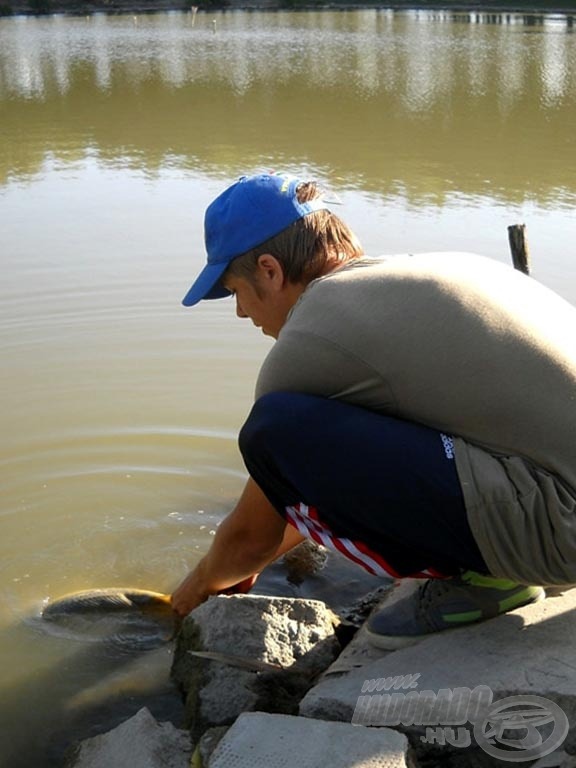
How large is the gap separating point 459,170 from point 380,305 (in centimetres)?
960

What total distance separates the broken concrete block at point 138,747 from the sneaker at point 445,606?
573mm

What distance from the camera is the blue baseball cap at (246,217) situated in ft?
8.84

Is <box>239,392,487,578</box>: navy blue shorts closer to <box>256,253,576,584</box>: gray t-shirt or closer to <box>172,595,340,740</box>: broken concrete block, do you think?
<box>256,253,576,584</box>: gray t-shirt

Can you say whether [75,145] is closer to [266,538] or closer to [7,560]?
[7,560]

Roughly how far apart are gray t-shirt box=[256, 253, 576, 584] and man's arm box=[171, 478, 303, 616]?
0.51 metres

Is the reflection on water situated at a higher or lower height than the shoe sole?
higher

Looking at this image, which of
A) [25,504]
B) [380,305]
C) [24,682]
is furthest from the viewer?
[25,504]

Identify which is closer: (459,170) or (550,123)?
(459,170)

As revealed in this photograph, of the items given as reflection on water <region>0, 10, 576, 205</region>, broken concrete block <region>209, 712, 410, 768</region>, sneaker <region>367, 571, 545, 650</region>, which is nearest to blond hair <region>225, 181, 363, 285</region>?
sneaker <region>367, 571, 545, 650</region>

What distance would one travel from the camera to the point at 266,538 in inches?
112

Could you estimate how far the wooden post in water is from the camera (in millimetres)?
4977

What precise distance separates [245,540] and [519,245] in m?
2.72

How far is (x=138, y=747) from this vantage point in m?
2.60

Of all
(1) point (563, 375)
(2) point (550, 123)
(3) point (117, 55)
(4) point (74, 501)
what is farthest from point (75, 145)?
(3) point (117, 55)
